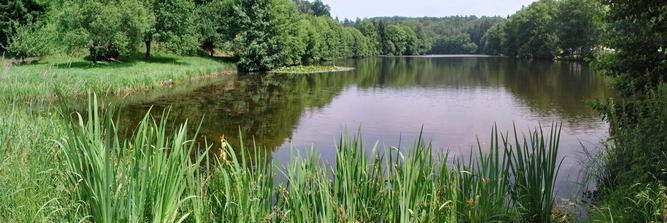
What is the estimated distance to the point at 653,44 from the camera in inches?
341

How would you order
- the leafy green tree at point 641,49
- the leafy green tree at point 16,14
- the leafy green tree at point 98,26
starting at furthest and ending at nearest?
the leafy green tree at point 16,14
the leafy green tree at point 98,26
the leafy green tree at point 641,49

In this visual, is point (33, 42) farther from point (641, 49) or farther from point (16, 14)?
point (641, 49)

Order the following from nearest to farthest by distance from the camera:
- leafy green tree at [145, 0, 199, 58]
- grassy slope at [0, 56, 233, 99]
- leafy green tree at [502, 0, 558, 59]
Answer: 1. grassy slope at [0, 56, 233, 99]
2. leafy green tree at [145, 0, 199, 58]
3. leafy green tree at [502, 0, 558, 59]

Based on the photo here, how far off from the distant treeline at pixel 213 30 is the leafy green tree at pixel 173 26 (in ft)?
0.23

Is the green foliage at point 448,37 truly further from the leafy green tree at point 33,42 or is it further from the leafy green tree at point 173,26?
the leafy green tree at point 33,42

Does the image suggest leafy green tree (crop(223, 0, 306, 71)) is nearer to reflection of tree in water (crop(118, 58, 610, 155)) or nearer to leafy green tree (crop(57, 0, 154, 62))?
reflection of tree in water (crop(118, 58, 610, 155))

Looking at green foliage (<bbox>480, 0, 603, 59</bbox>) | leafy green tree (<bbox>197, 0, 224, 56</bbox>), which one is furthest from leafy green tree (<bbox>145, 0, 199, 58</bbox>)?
green foliage (<bbox>480, 0, 603, 59</bbox>)

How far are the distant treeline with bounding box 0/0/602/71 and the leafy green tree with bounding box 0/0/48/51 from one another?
5cm

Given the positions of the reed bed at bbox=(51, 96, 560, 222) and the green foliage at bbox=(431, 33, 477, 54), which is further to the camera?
the green foliage at bbox=(431, 33, 477, 54)

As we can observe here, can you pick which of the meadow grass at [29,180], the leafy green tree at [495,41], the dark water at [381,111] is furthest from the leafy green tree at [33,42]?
the leafy green tree at [495,41]

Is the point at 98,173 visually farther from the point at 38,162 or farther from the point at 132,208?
the point at 38,162

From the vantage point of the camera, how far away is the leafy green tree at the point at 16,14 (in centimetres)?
3173

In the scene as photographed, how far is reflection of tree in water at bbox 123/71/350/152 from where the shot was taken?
1512 centimetres

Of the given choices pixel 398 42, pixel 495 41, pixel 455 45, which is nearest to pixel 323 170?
pixel 495 41
